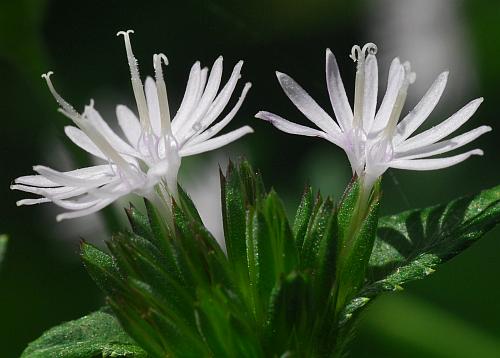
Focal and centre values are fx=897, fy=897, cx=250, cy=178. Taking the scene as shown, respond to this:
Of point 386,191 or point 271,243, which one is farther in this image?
point 386,191

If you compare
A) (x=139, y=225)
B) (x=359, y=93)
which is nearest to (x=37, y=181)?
(x=139, y=225)

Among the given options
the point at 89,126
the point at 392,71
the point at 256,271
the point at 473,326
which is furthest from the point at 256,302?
the point at 473,326

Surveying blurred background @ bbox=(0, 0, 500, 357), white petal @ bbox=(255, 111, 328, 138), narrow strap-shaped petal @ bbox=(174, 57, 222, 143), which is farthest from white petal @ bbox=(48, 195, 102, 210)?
blurred background @ bbox=(0, 0, 500, 357)

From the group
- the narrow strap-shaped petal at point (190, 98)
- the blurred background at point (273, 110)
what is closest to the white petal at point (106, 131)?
the narrow strap-shaped petal at point (190, 98)

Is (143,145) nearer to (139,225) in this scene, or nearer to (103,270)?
(139,225)

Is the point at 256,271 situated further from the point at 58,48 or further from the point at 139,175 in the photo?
the point at 58,48
